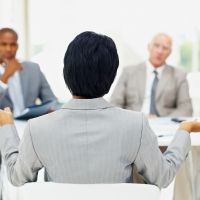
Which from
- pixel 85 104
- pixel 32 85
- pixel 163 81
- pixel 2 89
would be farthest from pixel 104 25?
pixel 85 104

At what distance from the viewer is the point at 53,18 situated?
215 inches

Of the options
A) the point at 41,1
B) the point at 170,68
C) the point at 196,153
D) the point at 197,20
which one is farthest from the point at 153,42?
the point at 41,1

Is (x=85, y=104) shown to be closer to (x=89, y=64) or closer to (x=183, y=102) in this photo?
(x=89, y=64)

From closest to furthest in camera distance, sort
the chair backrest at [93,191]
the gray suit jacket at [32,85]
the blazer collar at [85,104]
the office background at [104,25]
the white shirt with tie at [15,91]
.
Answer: the chair backrest at [93,191] → the blazer collar at [85,104] → the white shirt with tie at [15,91] → the gray suit jacket at [32,85] → the office background at [104,25]

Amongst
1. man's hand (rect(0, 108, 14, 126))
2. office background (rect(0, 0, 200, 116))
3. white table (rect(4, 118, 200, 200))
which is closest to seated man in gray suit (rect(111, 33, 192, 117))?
white table (rect(4, 118, 200, 200))

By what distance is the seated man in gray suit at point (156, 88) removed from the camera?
12.4 ft

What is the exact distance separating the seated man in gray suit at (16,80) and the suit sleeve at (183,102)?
39.8 inches

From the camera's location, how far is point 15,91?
3590 mm

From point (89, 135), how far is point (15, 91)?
229 cm

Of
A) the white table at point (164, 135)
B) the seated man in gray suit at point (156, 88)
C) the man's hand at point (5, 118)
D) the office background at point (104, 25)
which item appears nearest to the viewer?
the man's hand at point (5, 118)

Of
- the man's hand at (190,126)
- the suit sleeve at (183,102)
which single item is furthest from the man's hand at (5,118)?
the suit sleeve at (183,102)

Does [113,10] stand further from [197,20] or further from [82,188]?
[82,188]

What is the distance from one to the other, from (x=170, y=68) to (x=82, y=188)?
266cm

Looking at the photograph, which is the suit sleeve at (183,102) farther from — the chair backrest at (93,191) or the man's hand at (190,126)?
the chair backrest at (93,191)
